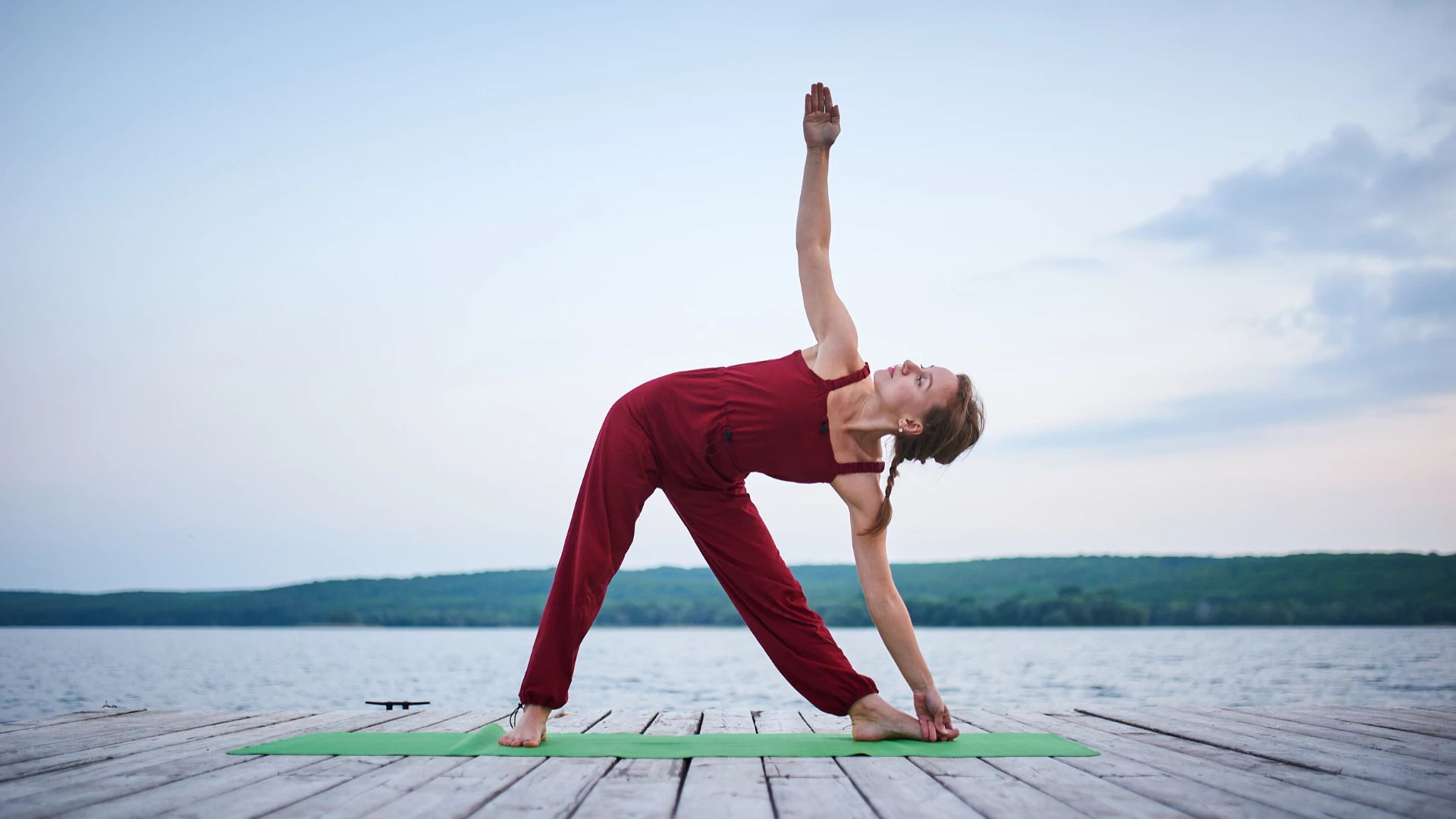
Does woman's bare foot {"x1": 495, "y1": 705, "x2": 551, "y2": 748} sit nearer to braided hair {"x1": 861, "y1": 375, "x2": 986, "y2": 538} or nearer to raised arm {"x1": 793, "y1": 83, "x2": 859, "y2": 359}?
braided hair {"x1": 861, "y1": 375, "x2": 986, "y2": 538}

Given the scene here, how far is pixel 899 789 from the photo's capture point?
2301 mm

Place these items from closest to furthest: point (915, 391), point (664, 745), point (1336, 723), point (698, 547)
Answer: point (664, 745) < point (915, 391) < point (698, 547) < point (1336, 723)

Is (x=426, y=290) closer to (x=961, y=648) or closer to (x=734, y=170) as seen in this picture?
(x=734, y=170)

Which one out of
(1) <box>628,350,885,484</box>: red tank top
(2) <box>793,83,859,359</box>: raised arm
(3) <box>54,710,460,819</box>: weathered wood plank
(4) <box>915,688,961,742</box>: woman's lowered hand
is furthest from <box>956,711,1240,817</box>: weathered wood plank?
(3) <box>54,710,460,819</box>: weathered wood plank

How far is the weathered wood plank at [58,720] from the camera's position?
11.9 ft

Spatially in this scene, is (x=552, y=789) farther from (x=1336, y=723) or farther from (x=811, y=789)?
(x=1336, y=723)

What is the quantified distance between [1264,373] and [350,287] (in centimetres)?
2826

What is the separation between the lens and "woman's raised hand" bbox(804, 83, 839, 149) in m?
3.31

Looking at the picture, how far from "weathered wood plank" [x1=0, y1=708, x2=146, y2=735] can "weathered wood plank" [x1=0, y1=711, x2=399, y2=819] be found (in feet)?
2.75

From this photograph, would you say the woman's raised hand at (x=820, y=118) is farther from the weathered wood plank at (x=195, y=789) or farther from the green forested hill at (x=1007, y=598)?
the green forested hill at (x=1007, y=598)

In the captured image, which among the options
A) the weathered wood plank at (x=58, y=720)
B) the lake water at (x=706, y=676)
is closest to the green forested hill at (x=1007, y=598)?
the lake water at (x=706, y=676)

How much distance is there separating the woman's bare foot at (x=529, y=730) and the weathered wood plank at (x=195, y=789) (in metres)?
0.44

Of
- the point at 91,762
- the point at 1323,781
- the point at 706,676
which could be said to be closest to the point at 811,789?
the point at 1323,781

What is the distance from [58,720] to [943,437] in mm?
3875
